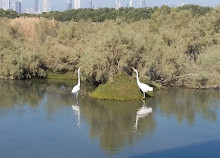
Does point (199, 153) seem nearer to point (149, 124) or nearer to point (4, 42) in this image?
point (149, 124)

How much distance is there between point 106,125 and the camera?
2147 centimetres

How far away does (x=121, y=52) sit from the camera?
29859 mm

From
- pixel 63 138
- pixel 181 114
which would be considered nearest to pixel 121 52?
pixel 181 114

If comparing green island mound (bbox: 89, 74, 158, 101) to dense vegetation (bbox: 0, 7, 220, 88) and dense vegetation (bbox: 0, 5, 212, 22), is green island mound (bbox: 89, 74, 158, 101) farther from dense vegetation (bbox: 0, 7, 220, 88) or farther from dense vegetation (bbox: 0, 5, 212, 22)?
dense vegetation (bbox: 0, 5, 212, 22)

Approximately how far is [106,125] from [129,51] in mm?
9577

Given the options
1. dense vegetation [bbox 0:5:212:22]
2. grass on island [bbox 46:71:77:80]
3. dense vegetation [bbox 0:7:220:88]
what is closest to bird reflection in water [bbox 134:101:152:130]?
dense vegetation [bbox 0:7:220:88]

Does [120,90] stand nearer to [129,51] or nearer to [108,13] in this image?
[129,51]

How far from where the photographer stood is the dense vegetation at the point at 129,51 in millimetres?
30266

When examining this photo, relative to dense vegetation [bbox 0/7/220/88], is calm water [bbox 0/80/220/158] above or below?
below

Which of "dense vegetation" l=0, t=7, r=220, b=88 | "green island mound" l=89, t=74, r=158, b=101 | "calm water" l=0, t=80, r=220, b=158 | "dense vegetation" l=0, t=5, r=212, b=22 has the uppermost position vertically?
"dense vegetation" l=0, t=5, r=212, b=22

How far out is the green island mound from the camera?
2734 centimetres

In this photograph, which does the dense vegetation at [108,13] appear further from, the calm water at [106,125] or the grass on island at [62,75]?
the calm water at [106,125]

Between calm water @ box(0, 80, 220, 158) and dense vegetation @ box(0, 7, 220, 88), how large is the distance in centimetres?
249

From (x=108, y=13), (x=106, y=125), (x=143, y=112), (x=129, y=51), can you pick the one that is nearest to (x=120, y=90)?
(x=143, y=112)
